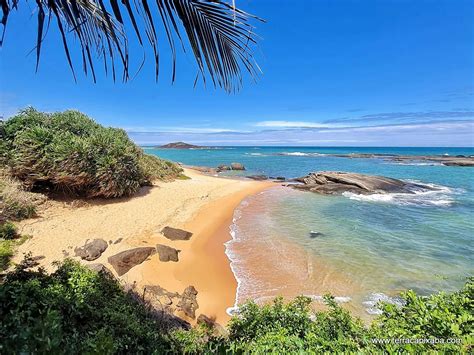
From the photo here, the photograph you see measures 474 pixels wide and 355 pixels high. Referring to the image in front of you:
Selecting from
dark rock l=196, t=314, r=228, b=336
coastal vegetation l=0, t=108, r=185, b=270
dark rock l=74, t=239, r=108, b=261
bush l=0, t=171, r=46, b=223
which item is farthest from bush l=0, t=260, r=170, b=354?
coastal vegetation l=0, t=108, r=185, b=270

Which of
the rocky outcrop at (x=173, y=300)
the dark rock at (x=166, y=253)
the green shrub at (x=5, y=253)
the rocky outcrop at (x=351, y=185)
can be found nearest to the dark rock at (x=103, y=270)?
the rocky outcrop at (x=173, y=300)

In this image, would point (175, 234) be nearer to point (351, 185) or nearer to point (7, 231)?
Result: point (7, 231)

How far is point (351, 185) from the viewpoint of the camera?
71.3 ft

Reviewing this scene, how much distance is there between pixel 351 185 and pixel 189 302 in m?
19.3

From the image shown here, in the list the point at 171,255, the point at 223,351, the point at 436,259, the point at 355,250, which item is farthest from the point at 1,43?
the point at 436,259

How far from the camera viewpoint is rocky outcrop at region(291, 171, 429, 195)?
2086 cm

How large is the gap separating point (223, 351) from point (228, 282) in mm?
5033

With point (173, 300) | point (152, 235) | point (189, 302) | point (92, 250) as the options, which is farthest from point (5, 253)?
point (189, 302)

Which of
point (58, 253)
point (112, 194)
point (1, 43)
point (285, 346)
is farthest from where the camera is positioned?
point (112, 194)

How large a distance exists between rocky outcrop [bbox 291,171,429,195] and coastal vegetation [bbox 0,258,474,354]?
17.6 metres

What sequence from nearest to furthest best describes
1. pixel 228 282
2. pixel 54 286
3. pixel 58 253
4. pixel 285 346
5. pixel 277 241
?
1. pixel 285 346
2. pixel 54 286
3. pixel 228 282
4. pixel 58 253
5. pixel 277 241

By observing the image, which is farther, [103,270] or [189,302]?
[189,302]

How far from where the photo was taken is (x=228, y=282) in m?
7.04

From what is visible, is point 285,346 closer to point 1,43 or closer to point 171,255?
point 1,43
